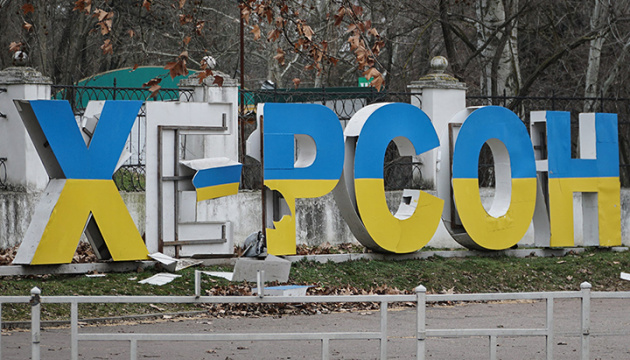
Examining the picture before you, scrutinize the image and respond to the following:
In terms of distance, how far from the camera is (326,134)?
14.3 m

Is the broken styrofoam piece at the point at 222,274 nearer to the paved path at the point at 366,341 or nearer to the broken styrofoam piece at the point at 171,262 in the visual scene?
the broken styrofoam piece at the point at 171,262

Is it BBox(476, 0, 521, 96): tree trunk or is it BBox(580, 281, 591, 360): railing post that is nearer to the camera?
BBox(580, 281, 591, 360): railing post

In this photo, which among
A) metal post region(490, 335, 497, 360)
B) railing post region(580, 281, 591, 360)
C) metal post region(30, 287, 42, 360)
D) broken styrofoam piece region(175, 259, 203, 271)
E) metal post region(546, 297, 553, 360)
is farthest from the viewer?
broken styrofoam piece region(175, 259, 203, 271)

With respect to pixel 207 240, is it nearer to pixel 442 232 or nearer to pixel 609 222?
pixel 442 232

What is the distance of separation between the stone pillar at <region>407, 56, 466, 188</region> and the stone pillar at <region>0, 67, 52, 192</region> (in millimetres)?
6430

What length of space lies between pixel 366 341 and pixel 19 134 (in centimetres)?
755

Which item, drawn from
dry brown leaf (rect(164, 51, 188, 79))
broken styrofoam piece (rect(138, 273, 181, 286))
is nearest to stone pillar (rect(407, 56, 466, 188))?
broken styrofoam piece (rect(138, 273, 181, 286))

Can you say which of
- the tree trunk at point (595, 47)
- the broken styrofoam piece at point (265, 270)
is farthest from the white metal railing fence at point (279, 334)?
the tree trunk at point (595, 47)

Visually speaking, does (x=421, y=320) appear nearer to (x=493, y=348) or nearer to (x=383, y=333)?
(x=383, y=333)

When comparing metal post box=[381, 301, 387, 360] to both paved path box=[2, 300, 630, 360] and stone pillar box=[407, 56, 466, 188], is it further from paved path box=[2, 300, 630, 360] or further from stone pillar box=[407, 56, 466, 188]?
stone pillar box=[407, 56, 466, 188]

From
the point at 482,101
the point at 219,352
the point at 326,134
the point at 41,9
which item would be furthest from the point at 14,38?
the point at 219,352

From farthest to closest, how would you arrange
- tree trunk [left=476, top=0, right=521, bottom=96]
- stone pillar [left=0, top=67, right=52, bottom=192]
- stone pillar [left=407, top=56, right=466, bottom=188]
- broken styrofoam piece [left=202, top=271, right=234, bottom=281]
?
tree trunk [left=476, top=0, right=521, bottom=96] < stone pillar [left=407, top=56, right=466, bottom=188] < stone pillar [left=0, top=67, right=52, bottom=192] < broken styrofoam piece [left=202, top=271, right=234, bottom=281]

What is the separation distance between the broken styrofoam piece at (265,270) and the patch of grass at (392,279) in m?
0.21

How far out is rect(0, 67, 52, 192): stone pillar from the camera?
14.7 metres
